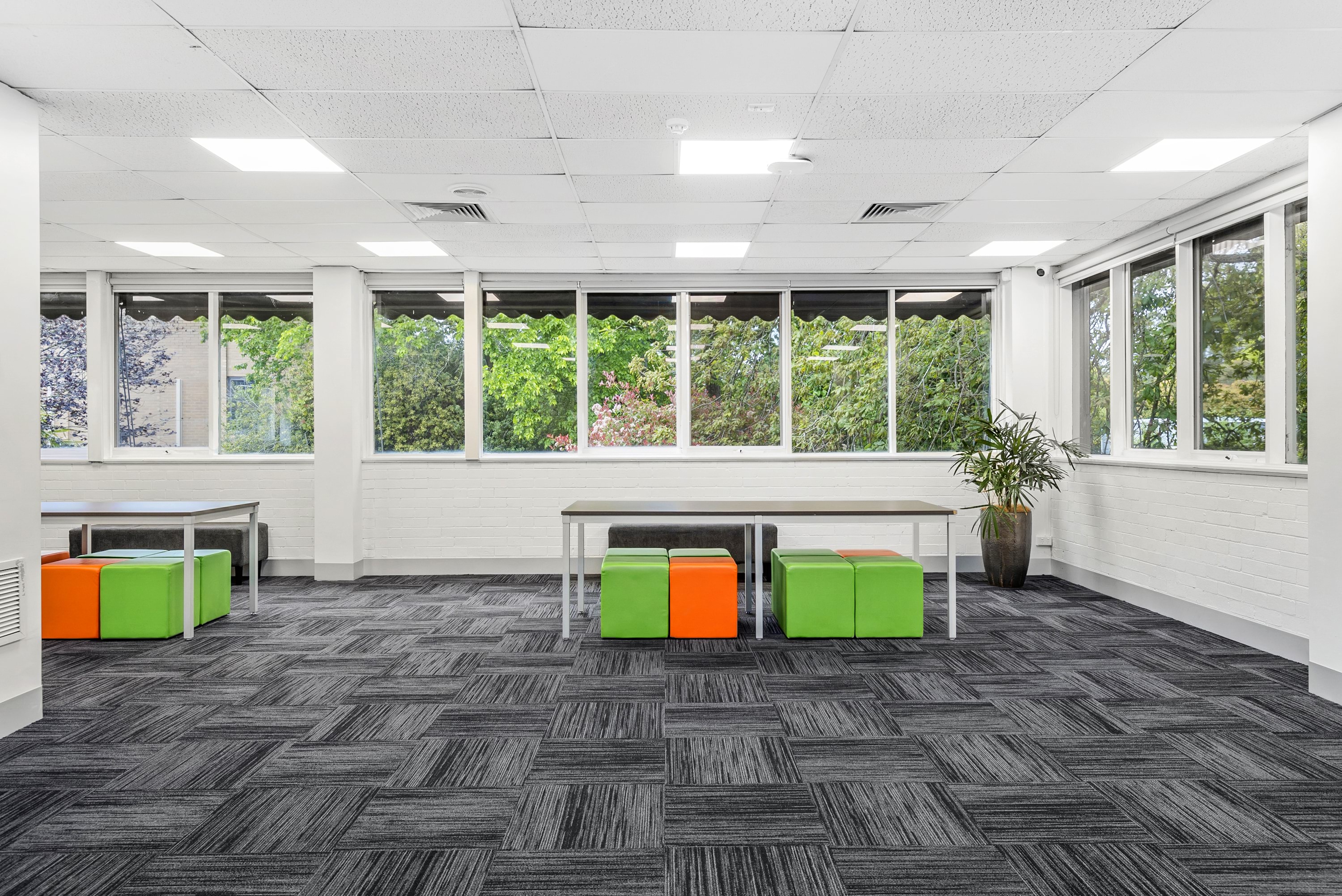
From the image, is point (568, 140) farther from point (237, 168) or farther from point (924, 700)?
point (924, 700)

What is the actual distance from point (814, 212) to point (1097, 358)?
3.11m

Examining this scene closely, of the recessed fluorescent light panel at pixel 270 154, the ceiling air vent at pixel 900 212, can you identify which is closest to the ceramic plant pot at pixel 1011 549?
the ceiling air vent at pixel 900 212

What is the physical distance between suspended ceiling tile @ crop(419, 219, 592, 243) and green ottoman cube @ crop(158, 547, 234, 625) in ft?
8.88

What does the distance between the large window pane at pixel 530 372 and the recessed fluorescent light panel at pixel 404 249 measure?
1033mm

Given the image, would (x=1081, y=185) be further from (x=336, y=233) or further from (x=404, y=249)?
(x=336, y=233)

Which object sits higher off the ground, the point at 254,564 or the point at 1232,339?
the point at 1232,339

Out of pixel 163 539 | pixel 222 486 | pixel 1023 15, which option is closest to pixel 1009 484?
pixel 1023 15

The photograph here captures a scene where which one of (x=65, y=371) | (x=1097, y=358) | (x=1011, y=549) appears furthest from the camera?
(x=65, y=371)

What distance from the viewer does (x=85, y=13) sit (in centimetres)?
270

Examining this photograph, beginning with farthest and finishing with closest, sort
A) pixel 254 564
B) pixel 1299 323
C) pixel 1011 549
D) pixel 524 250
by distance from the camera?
pixel 1011 549, pixel 524 250, pixel 254 564, pixel 1299 323

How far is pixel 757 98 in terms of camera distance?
337 cm

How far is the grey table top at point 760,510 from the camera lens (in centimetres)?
472

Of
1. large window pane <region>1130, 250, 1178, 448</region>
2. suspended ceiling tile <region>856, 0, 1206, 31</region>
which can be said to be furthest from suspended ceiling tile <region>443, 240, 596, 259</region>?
large window pane <region>1130, 250, 1178, 448</region>

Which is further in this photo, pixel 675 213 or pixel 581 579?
pixel 581 579
